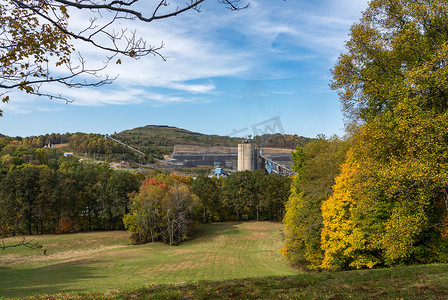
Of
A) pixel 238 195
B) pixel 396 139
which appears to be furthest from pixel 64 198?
pixel 396 139

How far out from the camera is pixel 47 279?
1894 centimetres

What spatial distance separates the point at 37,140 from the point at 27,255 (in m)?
143

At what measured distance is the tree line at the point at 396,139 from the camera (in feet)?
34.7

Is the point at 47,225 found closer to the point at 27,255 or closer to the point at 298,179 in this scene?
the point at 27,255

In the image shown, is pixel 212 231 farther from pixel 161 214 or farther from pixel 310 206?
pixel 310 206

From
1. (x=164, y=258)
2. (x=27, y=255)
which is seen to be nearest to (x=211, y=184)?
(x=164, y=258)

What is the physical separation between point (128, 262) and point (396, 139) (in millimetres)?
23886

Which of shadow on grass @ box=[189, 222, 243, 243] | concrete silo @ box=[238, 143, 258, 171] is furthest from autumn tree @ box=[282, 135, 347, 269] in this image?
concrete silo @ box=[238, 143, 258, 171]

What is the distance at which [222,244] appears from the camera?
37312 mm

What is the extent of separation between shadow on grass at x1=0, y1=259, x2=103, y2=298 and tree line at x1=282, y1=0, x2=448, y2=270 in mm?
15678

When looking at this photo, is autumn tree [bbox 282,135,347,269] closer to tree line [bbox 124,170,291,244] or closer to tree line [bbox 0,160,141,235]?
tree line [bbox 124,170,291,244]

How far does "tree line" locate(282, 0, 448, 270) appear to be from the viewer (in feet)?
34.7

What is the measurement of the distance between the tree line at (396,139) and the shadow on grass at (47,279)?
15.7 meters

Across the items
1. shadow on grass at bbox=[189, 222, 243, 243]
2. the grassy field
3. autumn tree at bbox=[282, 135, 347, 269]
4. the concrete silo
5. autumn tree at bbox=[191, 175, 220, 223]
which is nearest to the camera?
the grassy field
